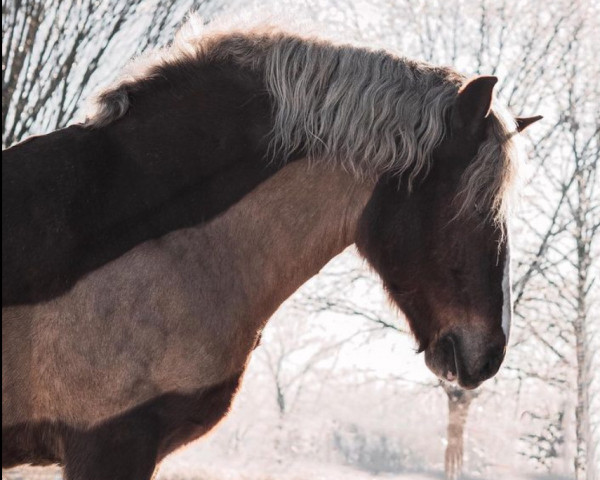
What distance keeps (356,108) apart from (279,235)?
1.73ft

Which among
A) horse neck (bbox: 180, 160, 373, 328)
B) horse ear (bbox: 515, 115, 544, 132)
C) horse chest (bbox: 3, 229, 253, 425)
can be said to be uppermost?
horse ear (bbox: 515, 115, 544, 132)

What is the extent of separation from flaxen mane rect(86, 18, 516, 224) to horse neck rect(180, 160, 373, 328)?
0.09 m

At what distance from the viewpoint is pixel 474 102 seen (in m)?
2.89

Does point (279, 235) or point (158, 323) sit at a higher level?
point (279, 235)

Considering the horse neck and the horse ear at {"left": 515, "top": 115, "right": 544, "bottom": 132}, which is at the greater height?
the horse ear at {"left": 515, "top": 115, "right": 544, "bottom": 132}

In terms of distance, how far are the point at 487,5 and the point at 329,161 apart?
35.5 feet

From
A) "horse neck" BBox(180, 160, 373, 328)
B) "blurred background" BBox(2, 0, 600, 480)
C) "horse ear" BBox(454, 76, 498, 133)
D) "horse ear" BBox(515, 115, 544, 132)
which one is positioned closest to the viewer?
"horse neck" BBox(180, 160, 373, 328)

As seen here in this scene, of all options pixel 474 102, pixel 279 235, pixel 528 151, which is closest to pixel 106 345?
pixel 279 235

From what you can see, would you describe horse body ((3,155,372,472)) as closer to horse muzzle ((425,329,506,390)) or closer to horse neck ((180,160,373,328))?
horse neck ((180,160,373,328))

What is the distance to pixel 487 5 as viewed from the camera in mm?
12773

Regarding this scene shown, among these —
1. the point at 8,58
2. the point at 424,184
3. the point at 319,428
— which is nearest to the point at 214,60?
the point at 424,184

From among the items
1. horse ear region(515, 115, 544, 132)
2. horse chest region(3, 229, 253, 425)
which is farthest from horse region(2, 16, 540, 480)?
horse ear region(515, 115, 544, 132)

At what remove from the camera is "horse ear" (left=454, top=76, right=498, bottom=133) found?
284cm

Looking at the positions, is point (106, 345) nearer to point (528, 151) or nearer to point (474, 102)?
point (474, 102)
